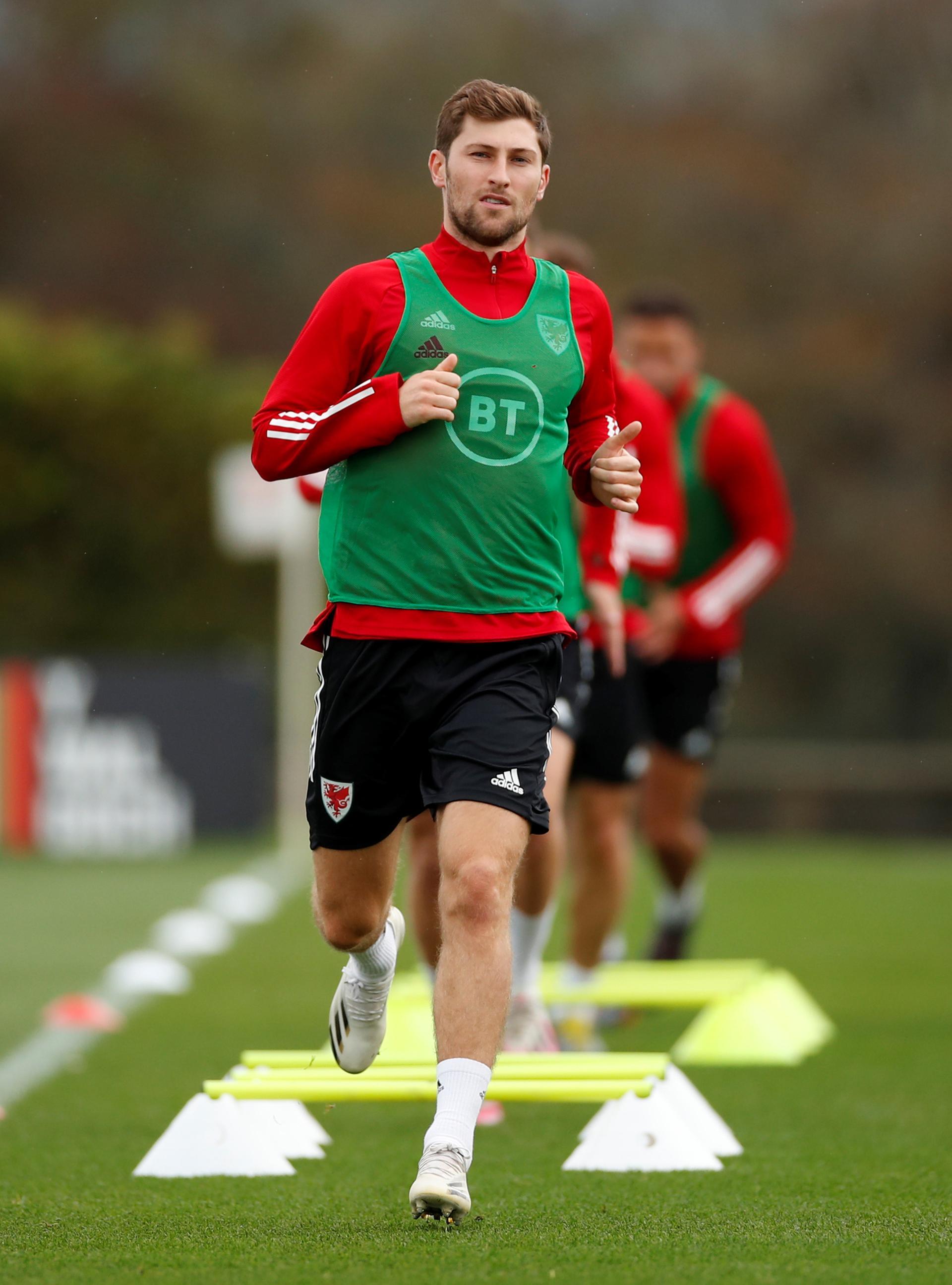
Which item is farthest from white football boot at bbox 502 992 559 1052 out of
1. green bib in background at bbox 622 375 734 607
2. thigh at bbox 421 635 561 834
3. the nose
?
green bib in background at bbox 622 375 734 607

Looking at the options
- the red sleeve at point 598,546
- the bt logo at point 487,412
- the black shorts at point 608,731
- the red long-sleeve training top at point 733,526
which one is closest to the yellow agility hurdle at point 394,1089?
the bt logo at point 487,412

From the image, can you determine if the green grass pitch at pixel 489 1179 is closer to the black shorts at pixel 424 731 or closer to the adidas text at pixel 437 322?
the black shorts at pixel 424 731

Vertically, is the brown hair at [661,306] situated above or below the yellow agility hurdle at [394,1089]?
above

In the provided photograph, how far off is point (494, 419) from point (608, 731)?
305 centimetres

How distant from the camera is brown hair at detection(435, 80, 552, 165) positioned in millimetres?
4855

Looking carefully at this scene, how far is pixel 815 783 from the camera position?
869 inches

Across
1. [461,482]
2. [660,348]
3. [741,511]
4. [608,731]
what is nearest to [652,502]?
[608,731]

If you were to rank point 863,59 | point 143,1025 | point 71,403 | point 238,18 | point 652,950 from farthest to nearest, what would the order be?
point 238,18, point 863,59, point 71,403, point 652,950, point 143,1025

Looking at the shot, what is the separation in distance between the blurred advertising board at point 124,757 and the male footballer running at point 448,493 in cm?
1398

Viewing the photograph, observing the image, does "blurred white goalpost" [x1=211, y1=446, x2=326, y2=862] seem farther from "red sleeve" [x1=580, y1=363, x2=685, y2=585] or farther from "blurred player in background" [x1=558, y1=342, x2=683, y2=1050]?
"red sleeve" [x1=580, y1=363, x2=685, y2=585]

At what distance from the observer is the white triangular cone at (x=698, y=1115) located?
5488 millimetres

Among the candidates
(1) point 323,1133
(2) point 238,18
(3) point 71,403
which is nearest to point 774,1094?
(1) point 323,1133

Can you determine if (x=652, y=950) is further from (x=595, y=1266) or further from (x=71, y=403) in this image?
(x=71, y=403)

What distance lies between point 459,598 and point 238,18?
31149mm
